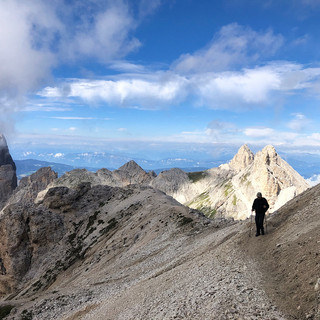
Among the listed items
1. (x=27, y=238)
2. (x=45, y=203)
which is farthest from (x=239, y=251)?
(x=45, y=203)

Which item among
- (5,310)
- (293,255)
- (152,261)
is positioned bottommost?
(5,310)

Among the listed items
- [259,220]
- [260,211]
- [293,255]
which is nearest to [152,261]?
[259,220]

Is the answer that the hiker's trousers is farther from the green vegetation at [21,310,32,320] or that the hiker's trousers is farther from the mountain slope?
the green vegetation at [21,310,32,320]

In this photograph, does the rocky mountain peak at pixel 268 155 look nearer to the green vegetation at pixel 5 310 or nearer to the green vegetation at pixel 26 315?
the green vegetation at pixel 5 310

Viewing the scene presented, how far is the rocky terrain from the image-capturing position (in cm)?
1567

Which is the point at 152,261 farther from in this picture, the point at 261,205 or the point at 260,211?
the point at 261,205

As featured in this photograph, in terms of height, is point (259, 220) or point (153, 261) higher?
point (259, 220)

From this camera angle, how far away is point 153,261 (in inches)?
1518

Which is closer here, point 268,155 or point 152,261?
point 152,261

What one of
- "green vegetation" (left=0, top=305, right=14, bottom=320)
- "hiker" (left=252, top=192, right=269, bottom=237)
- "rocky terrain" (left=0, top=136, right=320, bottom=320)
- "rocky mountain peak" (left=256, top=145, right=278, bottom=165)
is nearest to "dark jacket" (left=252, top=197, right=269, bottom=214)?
"hiker" (left=252, top=192, right=269, bottom=237)

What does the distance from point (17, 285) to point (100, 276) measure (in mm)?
36148

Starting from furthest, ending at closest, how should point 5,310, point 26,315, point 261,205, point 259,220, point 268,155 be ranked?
point 268,155 < point 5,310 < point 26,315 < point 261,205 < point 259,220

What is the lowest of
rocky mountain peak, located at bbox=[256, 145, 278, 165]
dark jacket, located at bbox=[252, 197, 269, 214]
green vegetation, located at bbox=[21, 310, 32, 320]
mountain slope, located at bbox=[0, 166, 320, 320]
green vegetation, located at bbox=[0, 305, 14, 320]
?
green vegetation, located at bbox=[0, 305, 14, 320]

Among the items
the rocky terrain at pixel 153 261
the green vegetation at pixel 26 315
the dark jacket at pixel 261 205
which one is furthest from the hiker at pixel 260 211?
the green vegetation at pixel 26 315
